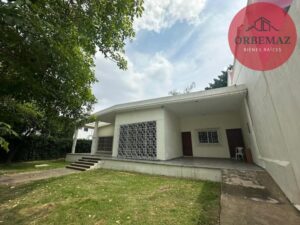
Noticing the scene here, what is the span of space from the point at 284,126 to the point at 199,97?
3.83 metres

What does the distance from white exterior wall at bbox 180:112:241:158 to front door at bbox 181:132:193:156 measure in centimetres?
21

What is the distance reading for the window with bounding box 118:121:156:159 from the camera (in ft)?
25.9

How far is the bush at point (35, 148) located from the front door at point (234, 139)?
46.3ft

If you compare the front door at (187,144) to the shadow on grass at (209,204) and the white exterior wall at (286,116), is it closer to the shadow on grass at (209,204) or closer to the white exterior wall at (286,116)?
the shadow on grass at (209,204)

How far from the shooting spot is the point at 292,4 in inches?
90.5

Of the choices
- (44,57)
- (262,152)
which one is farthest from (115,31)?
(262,152)

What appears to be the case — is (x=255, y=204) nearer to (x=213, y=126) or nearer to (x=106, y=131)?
(x=213, y=126)

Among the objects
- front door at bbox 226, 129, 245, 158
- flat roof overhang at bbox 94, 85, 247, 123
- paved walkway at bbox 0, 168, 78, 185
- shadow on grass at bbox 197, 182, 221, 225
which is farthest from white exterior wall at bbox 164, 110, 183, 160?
paved walkway at bbox 0, 168, 78, 185

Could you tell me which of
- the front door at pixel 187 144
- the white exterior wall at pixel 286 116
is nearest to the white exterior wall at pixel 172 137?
the front door at pixel 187 144

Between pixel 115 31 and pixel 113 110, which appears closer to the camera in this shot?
pixel 115 31

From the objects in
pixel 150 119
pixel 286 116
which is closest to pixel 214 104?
pixel 150 119

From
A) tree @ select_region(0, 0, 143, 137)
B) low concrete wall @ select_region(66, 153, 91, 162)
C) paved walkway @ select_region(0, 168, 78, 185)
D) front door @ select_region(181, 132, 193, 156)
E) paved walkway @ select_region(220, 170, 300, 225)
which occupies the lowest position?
paved walkway @ select_region(0, 168, 78, 185)

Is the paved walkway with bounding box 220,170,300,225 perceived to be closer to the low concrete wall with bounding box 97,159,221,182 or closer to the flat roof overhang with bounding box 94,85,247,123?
the low concrete wall with bounding box 97,159,221,182

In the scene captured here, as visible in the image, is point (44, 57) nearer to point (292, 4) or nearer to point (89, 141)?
point (292, 4)
